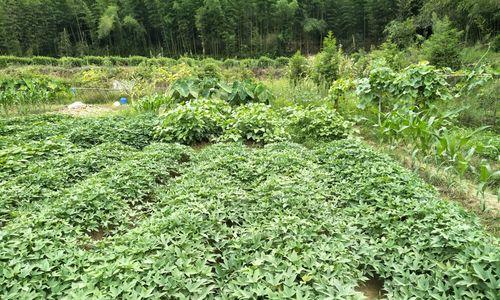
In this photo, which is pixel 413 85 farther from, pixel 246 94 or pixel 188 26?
pixel 188 26

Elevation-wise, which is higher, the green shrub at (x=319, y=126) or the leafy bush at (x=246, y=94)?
the leafy bush at (x=246, y=94)

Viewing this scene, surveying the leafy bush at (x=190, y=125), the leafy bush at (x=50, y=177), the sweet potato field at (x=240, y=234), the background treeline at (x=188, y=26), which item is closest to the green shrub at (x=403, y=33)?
the background treeline at (x=188, y=26)

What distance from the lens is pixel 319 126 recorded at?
4.82 m

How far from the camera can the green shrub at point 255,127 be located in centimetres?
470

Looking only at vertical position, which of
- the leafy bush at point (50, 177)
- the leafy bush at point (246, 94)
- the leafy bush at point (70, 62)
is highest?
the leafy bush at point (70, 62)

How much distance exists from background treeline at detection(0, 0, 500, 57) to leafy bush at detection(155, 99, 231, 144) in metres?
22.7

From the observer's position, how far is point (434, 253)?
6.09 feet

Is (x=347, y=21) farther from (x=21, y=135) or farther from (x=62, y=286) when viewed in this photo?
(x=62, y=286)

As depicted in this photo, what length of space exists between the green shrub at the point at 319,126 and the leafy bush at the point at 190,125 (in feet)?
4.18

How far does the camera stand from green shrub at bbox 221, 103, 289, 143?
470cm

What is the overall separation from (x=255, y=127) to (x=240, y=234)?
9.29 ft

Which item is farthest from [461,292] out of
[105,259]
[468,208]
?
[105,259]

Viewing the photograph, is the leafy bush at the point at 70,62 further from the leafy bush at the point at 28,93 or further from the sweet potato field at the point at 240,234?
the sweet potato field at the point at 240,234

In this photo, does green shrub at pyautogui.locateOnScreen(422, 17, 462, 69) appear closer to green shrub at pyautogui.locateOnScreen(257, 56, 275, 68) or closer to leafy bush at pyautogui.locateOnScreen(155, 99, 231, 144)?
leafy bush at pyautogui.locateOnScreen(155, 99, 231, 144)
